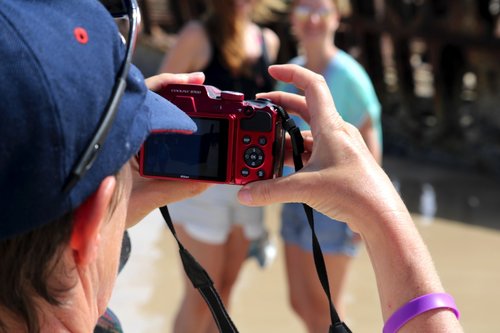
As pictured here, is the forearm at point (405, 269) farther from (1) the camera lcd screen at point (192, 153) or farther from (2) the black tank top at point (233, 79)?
(2) the black tank top at point (233, 79)

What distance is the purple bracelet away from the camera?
1.31 m

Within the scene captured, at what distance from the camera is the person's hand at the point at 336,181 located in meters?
1.34

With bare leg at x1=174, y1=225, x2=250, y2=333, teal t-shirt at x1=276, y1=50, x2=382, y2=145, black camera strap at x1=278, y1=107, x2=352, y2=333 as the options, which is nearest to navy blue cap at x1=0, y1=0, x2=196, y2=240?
black camera strap at x1=278, y1=107, x2=352, y2=333

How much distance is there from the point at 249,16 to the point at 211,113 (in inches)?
97.4

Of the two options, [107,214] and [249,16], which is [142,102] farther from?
[249,16]

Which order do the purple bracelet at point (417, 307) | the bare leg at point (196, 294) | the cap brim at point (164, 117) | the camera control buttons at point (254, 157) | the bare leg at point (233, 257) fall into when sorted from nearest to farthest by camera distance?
1. the cap brim at point (164, 117)
2. the purple bracelet at point (417, 307)
3. the camera control buttons at point (254, 157)
4. the bare leg at point (196, 294)
5. the bare leg at point (233, 257)

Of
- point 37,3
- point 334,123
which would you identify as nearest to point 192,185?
point 334,123

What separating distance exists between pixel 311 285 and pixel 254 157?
213 centimetres

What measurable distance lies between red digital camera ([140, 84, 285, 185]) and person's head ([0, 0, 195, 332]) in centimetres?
57

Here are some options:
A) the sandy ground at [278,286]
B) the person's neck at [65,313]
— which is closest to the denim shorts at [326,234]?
the sandy ground at [278,286]

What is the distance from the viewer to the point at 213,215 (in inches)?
143

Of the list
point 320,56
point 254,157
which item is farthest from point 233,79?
point 254,157

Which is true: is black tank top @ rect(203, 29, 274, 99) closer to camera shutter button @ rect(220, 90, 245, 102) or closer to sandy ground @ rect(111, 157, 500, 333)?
sandy ground @ rect(111, 157, 500, 333)

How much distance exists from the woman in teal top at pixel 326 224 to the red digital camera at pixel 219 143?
186cm
